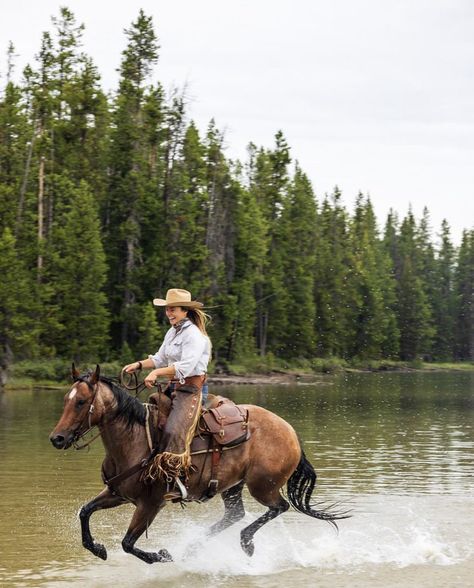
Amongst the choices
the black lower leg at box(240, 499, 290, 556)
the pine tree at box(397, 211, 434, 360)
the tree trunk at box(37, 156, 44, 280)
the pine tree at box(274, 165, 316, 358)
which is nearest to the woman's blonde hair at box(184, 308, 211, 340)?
the black lower leg at box(240, 499, 290, 556)

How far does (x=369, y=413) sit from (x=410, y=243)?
8479 cm

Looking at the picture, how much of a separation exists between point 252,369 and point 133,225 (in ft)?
40.4

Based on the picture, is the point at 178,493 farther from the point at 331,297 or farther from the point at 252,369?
the point at 331,297

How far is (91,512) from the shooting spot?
9.95 m

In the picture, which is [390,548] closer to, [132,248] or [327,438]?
[327,438]

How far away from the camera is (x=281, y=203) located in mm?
80938

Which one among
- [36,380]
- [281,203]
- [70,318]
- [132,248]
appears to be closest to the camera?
[36,380]

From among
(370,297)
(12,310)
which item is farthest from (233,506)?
(370,297)

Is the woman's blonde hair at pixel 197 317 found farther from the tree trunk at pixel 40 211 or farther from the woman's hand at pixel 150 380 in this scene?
the tree trunk at pixel 40 211

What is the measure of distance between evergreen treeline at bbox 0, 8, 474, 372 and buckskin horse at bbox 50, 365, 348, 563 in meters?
23.5

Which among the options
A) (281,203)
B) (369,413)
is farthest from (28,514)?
(281,203)

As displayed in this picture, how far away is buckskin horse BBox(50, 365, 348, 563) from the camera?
9.58m

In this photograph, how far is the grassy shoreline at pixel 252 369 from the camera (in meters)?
45.1

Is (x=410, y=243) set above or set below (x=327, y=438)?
above
